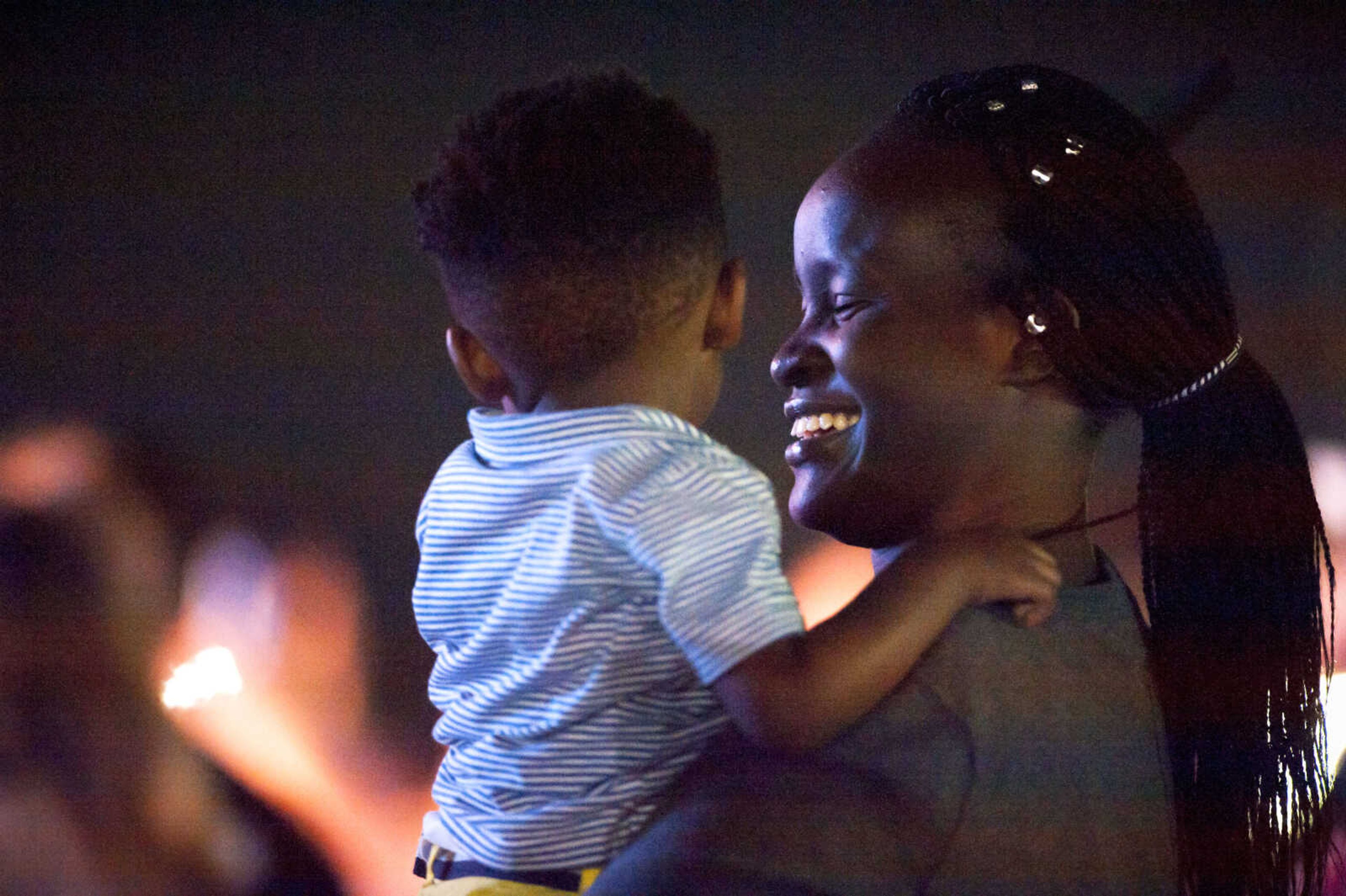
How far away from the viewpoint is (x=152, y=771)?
214cm

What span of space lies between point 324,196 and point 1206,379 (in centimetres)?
173

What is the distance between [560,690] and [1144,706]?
0.48 m

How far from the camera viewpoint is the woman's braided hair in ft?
3.20

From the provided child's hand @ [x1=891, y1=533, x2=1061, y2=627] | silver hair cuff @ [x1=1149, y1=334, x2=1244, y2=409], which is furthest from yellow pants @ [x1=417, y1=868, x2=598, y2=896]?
silver hair cuff @ [x1=1149, y1=334, x2=1244, y2=409]

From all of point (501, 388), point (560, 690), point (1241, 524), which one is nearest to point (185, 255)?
point (501, 388)

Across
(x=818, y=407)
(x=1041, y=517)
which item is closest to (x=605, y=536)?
(x=818, y=407)

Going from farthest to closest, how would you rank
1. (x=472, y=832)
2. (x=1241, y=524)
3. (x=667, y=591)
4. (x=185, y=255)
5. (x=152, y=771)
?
(x=185, y=255) < (x=152, y=771) < (x=1241, y=524) < (x=472, y=832) < (x=667, y=591)

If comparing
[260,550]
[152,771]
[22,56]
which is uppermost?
[22,56]

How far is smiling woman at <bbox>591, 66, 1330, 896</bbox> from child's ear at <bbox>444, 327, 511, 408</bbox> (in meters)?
0.26

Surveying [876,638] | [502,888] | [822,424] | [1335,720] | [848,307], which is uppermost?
[848,307]

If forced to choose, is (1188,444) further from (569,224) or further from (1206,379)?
(569,224)

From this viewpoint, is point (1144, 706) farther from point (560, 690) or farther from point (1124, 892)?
point (560, 690)

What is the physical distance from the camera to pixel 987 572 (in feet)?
2.94

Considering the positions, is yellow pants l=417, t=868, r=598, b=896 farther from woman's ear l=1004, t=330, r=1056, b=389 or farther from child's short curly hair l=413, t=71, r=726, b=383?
woman's ear l=1004, t=330, r=1056, b=389
